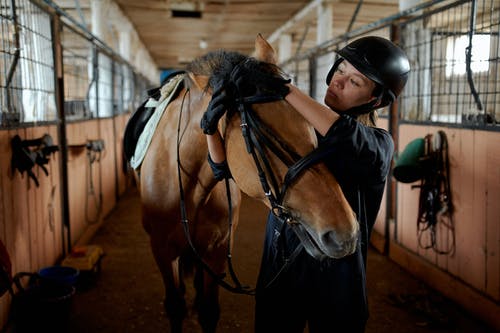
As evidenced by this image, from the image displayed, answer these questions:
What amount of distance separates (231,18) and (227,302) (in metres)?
8.01

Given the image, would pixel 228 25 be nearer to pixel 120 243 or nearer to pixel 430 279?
pixel 120 243

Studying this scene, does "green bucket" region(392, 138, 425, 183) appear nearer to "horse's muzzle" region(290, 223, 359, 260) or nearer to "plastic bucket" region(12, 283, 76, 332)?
"horse's muzzle" region(290, 223, 359, 260)

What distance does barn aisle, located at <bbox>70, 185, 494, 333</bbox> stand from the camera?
8.75 feet

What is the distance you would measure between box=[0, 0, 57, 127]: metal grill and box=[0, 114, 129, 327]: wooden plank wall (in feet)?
0.54

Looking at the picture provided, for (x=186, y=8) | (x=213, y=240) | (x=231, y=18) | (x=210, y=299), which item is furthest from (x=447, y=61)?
(x=231, y=18)

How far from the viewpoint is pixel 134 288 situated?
3.25m

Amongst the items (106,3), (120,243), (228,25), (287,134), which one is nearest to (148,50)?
(228,25)

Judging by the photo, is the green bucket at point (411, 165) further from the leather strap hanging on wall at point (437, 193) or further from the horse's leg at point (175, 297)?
the horse's leg at point (175, 297)

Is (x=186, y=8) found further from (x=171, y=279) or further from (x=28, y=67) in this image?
(x=171, y=279)

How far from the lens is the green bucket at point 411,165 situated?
10.1 ft

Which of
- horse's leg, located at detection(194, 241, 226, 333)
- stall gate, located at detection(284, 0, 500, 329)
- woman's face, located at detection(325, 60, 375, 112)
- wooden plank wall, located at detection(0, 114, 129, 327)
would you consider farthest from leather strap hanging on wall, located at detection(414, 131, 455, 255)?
wooden plank wall, located at detection(0, 114, 129, 327)

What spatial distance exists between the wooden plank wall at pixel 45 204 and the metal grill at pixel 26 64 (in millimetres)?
165

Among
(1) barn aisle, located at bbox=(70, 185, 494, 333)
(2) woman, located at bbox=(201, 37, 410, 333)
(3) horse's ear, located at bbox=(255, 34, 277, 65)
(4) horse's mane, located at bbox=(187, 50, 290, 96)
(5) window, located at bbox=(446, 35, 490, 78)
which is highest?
(5) window, located at bbox=(446, 35, 490, 78)

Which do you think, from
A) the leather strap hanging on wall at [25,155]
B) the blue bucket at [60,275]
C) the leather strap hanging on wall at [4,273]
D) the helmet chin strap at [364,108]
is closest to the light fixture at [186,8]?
the leather strap hanging on wall at [25,155]
